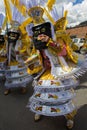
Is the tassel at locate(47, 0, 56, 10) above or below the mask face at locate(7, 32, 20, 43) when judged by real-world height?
above

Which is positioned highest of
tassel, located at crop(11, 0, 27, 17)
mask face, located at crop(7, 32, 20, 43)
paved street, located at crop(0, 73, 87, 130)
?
tassel, located at crop(11, 0, 27, 17)

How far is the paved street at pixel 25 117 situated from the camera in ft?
15.7

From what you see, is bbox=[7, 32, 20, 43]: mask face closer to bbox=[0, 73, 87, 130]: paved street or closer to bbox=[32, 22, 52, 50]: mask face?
bbox=[0, 73, 87, 130]: paved street

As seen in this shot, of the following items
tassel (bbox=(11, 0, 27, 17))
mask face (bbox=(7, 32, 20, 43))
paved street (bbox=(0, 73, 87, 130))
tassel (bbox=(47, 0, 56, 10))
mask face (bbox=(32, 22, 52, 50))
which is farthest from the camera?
mask face (bbox=(7, 32, 20, 43))

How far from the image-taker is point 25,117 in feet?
17.5

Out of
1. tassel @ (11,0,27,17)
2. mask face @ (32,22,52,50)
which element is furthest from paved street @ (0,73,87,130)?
tassel @ (11,0,27,17)

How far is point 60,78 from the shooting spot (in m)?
4.50

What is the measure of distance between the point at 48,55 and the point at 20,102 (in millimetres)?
2194

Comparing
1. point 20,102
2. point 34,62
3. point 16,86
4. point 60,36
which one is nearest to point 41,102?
point 34,62

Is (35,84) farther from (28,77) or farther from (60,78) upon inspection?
(28,77)

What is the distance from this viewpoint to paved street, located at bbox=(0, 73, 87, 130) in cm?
478

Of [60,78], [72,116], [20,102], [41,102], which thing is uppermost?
[60,78]

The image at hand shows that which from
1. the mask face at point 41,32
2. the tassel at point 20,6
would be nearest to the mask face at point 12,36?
the tassel at point 20,6

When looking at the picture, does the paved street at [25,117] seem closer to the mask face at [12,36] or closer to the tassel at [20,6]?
the mask face at [12,36]
